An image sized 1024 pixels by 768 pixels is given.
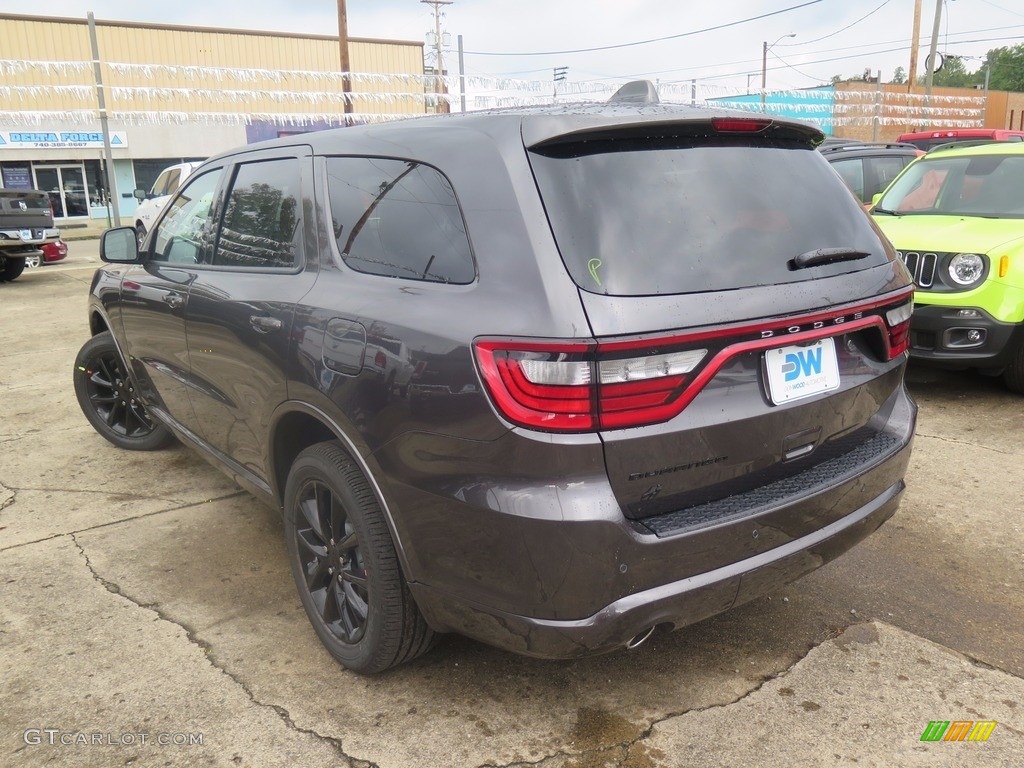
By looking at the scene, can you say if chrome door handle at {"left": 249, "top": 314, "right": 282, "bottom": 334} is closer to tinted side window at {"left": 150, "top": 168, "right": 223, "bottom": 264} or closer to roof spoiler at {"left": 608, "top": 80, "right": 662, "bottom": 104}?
tinted side window at {"left": 150, "top": 168, "right": 223, "bottom": 264}

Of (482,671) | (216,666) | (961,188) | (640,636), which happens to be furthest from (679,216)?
(961,188)

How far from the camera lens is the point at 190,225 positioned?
3.78 meters

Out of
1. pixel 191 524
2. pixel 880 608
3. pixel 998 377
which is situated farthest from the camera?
pixel 998 377

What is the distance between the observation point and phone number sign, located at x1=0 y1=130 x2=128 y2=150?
27703 mm

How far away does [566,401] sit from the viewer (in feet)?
6.41

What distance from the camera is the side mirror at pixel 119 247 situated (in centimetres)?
Answer: 413

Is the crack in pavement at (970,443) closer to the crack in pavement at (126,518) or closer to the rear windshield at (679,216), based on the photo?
the rear windshield at (679,216)

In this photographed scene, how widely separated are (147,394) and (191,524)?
841 millimetres

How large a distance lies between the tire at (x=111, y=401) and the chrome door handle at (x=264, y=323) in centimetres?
223

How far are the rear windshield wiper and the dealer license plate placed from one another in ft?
0.75

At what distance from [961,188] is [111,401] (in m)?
6.46

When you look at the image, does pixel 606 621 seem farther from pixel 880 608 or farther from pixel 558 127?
pixel 880 608

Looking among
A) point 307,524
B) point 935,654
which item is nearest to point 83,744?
point 307,524

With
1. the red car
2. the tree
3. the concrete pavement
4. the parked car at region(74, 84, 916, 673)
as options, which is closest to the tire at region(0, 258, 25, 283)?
the red car
